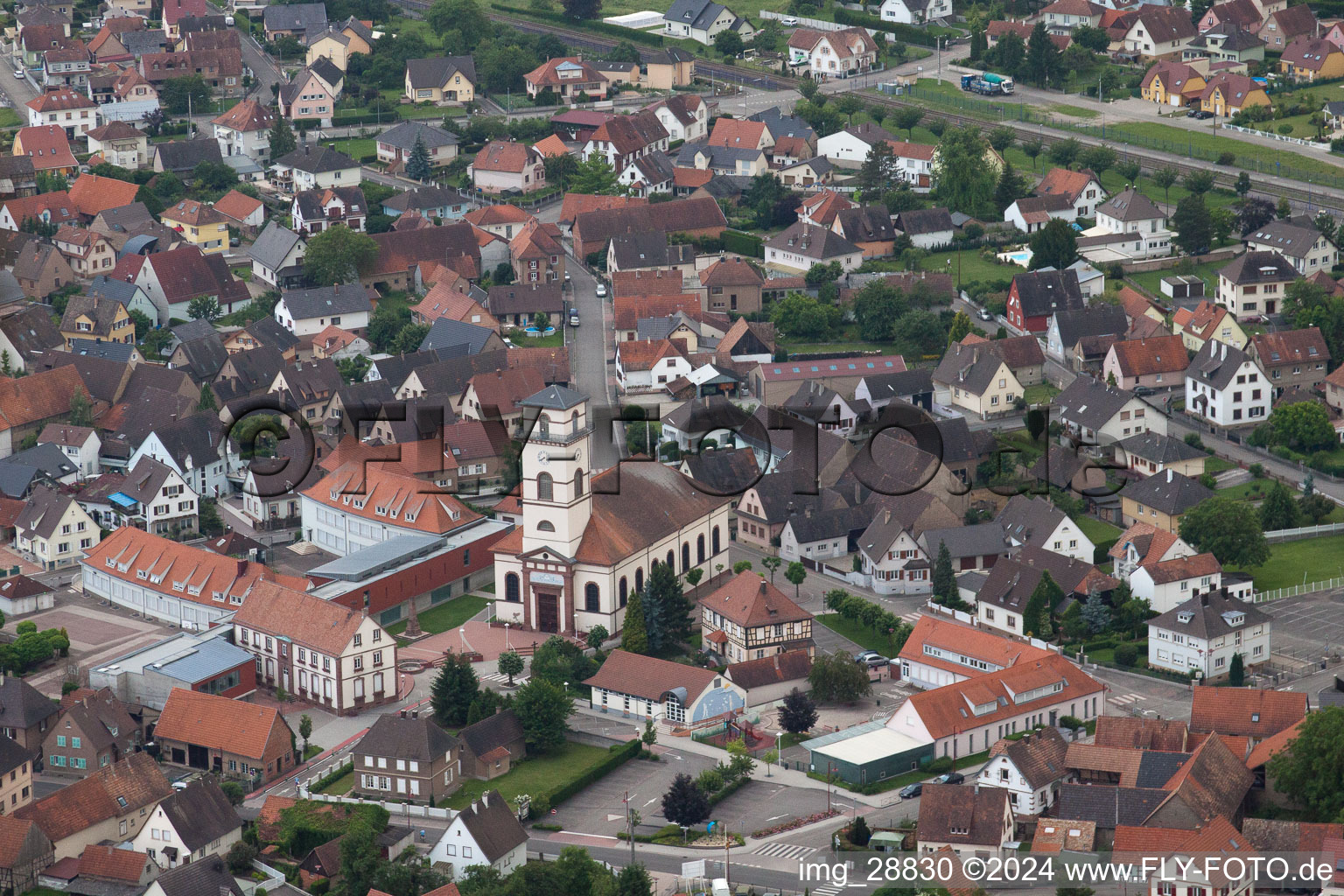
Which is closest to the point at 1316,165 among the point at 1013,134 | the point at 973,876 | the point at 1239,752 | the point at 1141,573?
the point at 1013,134

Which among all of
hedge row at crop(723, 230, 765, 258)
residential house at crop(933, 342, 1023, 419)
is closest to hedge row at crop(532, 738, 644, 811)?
residential house at crop(933, 342, 1023, 419)

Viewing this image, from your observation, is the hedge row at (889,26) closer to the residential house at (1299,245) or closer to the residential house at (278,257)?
the residential house at (1299,245)

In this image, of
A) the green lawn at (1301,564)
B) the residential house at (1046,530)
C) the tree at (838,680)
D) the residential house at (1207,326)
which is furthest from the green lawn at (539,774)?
the residential house at (1207,326)

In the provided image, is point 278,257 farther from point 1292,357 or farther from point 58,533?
point 1292,357

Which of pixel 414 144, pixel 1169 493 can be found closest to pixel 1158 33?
pixel 414 144

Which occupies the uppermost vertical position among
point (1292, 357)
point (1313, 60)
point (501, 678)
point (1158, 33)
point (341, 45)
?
point (1158, 33)
